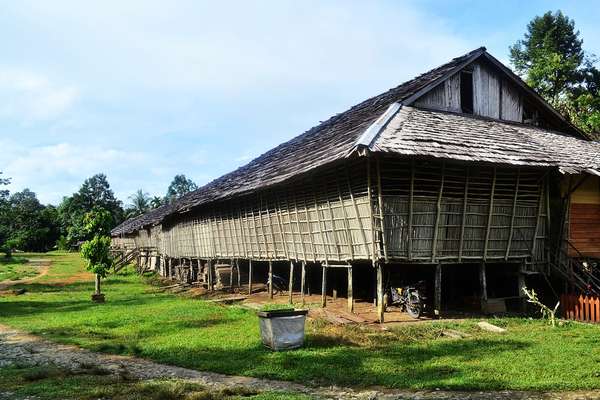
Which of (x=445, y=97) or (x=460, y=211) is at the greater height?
(x=445, y=97)

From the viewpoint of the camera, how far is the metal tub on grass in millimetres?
9812

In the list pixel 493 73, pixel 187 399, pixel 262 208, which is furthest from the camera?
pixel 262 208

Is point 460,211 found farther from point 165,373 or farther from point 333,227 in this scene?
point 165,373

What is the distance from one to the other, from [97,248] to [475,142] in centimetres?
1511

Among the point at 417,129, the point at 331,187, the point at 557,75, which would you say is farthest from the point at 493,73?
the point at 557,75

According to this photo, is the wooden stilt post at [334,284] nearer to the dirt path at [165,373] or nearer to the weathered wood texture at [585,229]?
the weathered wood texture at [585,229]

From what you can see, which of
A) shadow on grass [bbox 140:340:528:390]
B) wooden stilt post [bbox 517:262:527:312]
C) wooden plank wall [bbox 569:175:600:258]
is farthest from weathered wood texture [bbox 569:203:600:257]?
shadow on grass [bbox 140:340:528:390]

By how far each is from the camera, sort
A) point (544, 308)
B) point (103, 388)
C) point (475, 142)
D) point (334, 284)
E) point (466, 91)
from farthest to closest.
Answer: point (334, 284), point (466, 91), point (475, 142), point (544, 308), point (103, 388)

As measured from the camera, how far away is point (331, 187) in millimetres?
14477

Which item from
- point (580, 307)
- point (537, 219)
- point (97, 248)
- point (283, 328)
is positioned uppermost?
point (537, 219)

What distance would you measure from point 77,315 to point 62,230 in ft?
235

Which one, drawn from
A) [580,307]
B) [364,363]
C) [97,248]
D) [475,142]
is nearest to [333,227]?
[475,142]

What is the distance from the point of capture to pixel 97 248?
21.0 m

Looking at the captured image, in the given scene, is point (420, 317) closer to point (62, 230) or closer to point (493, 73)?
point (493, 73)
